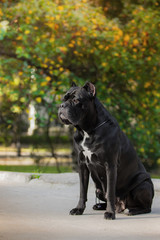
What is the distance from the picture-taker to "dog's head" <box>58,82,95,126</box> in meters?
3.85

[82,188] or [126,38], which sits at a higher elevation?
[126,38]

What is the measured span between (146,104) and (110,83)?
34.2 inches

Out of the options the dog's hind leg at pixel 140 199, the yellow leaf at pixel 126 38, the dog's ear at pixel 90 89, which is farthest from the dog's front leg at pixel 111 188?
the yellow leaf at pixel 126 38

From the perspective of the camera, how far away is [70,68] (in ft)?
29.0

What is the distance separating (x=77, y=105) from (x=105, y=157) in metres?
0.56

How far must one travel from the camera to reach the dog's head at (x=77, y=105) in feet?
12.6

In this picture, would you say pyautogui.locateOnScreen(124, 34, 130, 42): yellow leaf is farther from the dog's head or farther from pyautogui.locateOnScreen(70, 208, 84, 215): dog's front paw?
pyautogui.locateOnScreen(70, 208, 84, 215): dog's front paw

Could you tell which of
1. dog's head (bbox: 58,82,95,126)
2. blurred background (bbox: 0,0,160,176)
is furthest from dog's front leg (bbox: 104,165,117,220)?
blurred background (bbox: 0,0,160,176)

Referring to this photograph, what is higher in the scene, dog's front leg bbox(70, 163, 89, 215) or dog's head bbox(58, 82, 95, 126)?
dog's head bbox(58, 82, 95, 126)

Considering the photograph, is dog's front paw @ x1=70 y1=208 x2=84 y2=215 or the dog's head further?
dog's front paw @ x1=70 y1=208 x2=84 y2=215

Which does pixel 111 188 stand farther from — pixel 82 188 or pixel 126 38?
pixel 126 38

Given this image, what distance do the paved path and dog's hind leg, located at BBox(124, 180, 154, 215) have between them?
0.08 meters

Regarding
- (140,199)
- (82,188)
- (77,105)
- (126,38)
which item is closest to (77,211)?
(82,188)

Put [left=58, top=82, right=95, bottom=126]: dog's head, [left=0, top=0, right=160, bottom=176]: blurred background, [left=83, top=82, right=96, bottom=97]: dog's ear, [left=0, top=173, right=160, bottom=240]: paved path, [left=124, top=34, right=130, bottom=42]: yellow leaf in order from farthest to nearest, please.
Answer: [left=124, top=34, right=130, bottom=42]: yellow leaf < [left=0, top=0, right=160, bottom=176]: blurred background < [left=83, top=82, right=96, bottom=97]: dog's ear < [left=58, top=82, right=95, bottom=126]: dog's head < [left=0, top=173, right=160, bottom=240]: paved path
